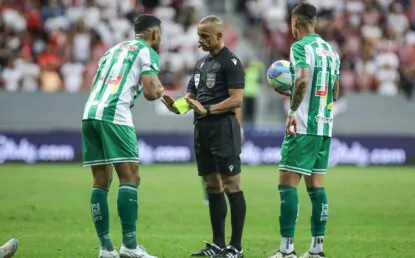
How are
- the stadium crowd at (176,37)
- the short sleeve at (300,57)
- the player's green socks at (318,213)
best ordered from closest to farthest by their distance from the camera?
the short sleeve at (300,57) < the player's green socks at (318,213) < the stadium crowd at (176,37)

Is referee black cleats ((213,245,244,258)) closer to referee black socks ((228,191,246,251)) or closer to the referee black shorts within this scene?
referee black socks ((228,191,246,251))

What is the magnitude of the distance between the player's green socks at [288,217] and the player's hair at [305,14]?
5.46 feet

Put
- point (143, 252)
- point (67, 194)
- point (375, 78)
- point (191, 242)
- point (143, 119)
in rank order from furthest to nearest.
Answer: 1. point (375, 78)
2. point (143, 119)
3. point (67, 194)
4. point (191, 242)
5. point (143, 252)

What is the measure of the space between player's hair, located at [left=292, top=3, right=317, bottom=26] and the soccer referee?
2.71 ft

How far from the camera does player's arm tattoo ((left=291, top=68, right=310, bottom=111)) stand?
936 centimetres

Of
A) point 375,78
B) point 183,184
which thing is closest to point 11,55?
point 183,184

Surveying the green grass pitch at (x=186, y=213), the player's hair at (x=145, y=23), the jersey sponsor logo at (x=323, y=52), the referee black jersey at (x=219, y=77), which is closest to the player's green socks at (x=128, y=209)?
the green grass pitch at (x=186, y=213)

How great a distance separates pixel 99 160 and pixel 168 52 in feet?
53.5

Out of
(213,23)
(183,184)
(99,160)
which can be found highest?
(213,23)

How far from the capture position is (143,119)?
24016mm

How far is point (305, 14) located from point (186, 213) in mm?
5493

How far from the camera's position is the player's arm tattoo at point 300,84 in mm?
9359

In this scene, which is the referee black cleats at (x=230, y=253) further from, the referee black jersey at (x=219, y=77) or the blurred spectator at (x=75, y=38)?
the blurred spectator at (x=75, y=38)

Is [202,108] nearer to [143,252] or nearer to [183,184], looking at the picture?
A: [143,252]
